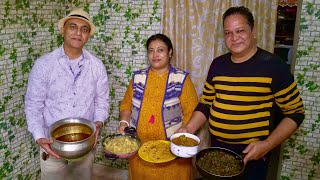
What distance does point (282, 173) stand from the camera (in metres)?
2.46

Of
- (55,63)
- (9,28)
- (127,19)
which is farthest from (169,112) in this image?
(9,28)

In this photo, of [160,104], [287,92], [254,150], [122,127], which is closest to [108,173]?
[122,127]

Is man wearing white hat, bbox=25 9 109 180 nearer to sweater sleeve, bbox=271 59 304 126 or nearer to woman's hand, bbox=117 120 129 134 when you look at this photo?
woman's hand, bbox=117 120 129 134

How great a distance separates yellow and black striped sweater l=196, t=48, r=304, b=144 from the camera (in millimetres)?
1699

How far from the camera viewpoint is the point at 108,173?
3.21m

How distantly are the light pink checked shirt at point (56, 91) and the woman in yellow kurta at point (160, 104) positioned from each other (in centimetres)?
36

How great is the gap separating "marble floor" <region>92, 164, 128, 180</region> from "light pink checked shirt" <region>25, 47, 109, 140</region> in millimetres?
1216

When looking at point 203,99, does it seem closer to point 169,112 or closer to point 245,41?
point 169,112

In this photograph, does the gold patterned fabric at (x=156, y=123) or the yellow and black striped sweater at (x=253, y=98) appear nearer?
the yellow and black striped sweater at (x=253, y=98)

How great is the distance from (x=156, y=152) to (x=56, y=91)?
2.93ft

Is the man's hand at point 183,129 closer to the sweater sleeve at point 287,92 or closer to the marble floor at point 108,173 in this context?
the sweater sleeve at point 287,92

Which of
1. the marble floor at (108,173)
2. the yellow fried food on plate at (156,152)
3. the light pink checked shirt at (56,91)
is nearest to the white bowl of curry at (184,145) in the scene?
the yellow fried food on plate at (156,152)

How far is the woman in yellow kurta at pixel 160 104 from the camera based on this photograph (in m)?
2.14

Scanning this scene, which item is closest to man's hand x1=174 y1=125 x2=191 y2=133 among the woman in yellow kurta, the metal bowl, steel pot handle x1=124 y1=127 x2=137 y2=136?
the woman in yellow kurta
